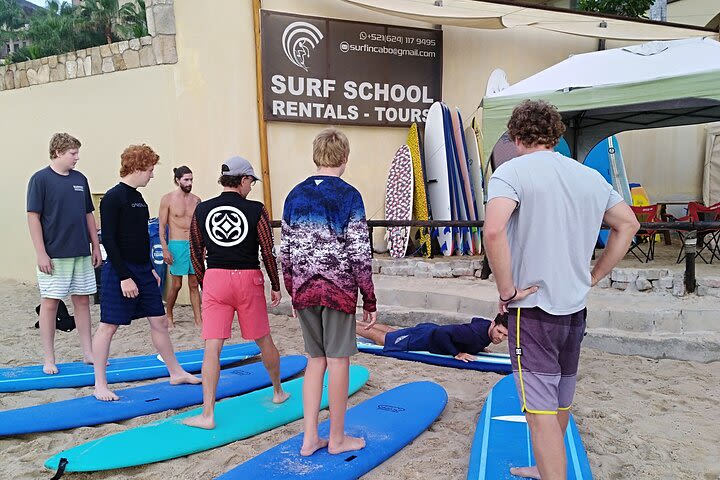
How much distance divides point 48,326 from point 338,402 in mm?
2414

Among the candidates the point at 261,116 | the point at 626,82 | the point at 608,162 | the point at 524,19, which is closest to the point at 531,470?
the point at 626,82

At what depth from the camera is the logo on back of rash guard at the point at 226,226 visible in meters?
2.90

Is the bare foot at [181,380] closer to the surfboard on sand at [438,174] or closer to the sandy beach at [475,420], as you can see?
the sandy beach at [475,420]

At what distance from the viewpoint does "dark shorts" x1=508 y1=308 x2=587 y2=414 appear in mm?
2033

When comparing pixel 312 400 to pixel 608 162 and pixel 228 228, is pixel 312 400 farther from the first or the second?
pixel 608 162

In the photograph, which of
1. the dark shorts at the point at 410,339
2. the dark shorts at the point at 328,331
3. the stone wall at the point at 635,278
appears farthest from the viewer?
the stone wall at the point at 635,278

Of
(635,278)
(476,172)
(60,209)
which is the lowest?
(635,278)

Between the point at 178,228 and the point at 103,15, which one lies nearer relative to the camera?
the point at 178,228

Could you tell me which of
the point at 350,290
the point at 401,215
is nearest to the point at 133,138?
the point at 401,215

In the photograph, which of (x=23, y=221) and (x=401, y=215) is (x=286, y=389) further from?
(x=23, y=221)

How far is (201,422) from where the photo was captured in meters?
2.96

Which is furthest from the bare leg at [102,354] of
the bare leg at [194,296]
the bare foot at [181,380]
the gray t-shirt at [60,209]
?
the bare leg at [194,296]

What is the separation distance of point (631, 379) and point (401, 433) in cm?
199

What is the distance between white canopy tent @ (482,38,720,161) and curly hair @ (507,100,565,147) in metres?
4.03
